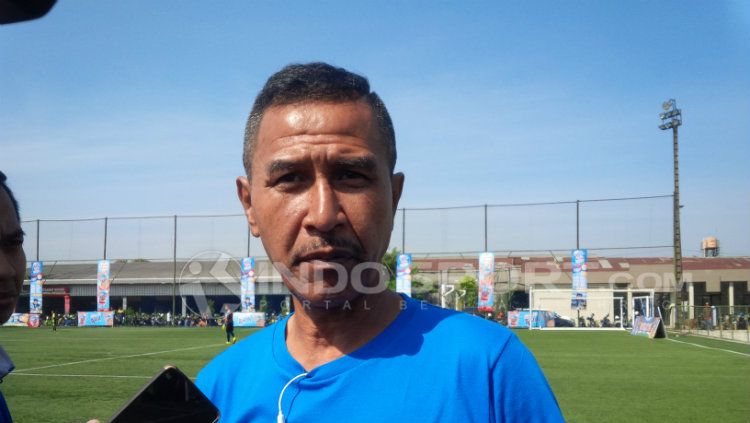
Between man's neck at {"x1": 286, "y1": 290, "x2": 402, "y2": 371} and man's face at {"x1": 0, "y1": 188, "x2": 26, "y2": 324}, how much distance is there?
50.5 inches

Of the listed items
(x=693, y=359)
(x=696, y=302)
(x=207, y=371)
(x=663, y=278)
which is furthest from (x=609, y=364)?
(x=696, y=302)

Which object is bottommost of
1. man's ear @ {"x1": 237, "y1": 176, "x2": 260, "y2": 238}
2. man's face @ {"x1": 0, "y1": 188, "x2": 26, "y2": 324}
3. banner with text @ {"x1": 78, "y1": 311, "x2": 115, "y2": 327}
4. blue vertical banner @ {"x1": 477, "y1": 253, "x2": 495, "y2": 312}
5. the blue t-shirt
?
banner with text @ {"x1": 78, "y1": 311, "x2": 115, "y2": 327}

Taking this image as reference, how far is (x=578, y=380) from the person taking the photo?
14164mm

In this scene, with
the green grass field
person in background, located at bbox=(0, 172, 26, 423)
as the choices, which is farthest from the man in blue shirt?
the green grass field

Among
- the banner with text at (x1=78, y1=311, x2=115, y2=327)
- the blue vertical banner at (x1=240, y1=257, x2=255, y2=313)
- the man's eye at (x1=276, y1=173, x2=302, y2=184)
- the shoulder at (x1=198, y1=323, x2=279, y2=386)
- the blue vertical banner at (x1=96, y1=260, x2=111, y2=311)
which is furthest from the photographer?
the banner with text at (x1=78, y1=311, x2=115, y2=327)

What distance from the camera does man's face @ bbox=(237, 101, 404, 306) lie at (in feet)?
5.10

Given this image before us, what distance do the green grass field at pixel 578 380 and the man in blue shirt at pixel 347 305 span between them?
8727 millimetres

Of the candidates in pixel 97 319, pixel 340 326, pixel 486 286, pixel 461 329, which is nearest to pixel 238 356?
pixel 340 326

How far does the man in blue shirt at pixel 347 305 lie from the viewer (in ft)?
4.98

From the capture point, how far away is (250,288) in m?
43.3

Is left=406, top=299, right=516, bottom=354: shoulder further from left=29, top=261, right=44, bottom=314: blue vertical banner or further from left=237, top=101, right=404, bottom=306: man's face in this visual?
left=29, top=261, right=44, bottom=314: blue vertical banner

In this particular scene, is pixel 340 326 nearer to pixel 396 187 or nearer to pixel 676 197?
pixel 396 187

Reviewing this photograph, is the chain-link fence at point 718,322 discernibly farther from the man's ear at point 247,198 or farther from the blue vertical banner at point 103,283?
the blue vertical banner at point 103,283

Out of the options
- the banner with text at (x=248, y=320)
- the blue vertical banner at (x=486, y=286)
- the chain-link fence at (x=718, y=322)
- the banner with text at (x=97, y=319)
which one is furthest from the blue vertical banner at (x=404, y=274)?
the banner with text at (x=97, y=319)
